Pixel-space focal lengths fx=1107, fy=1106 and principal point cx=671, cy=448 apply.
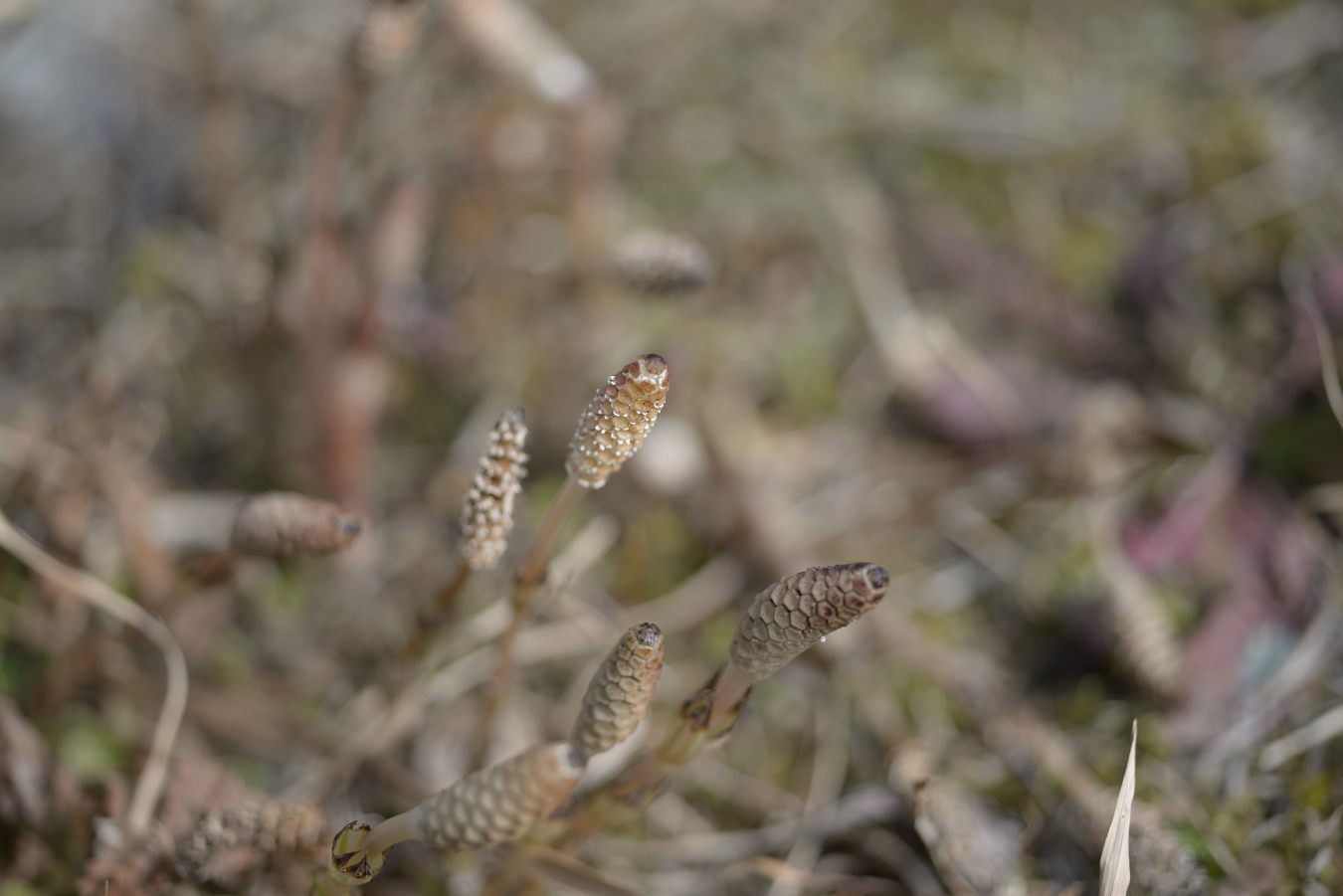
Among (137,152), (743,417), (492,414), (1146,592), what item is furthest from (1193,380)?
(137,152)

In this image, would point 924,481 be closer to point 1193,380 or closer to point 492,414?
point 1193,380

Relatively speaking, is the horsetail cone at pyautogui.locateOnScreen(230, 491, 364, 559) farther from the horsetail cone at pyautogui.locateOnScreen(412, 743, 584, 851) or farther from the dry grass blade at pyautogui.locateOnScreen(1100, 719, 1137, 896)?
the dry grass blade at pyautogui.locateOnScreen(1100, 719, 1137, 896)

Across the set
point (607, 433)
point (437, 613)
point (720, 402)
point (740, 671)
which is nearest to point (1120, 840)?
point (740, 671)

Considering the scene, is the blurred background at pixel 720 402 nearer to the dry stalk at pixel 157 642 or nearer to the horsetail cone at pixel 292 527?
the dry stalk at pixel 157 642

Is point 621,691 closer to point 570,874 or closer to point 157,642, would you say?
point 570,874

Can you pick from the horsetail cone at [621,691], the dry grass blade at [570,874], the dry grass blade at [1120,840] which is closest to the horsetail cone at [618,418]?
the horsetail cone at [621,691]

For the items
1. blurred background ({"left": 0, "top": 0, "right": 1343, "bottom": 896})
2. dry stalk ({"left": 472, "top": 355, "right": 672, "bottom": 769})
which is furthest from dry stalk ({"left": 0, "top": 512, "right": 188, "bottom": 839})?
dry stalk ({"left": 472, "top": 355, "right": 672, "bottom": 769})
